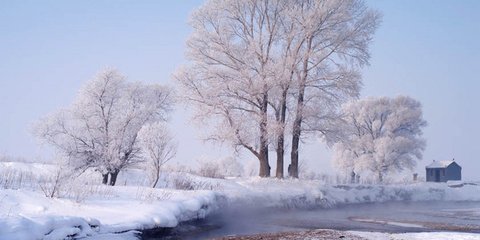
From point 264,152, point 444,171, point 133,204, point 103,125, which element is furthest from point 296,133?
point 444,171

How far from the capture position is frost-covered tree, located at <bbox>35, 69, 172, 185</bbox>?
2319 cm

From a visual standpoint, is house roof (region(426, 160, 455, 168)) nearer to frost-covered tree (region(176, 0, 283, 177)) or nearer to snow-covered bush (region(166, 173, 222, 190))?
frost-covered tree (region(176, 0, 283, 177))

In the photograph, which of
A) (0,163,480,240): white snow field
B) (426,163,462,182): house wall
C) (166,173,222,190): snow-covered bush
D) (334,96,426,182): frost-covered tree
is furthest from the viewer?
(426,163,462,182): house wall

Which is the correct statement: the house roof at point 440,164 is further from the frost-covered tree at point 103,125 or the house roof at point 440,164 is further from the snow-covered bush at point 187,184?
the snow-covered bush at point 187,184

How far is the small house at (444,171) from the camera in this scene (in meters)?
58.9

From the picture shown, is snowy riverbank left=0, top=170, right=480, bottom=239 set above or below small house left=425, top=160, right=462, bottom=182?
below

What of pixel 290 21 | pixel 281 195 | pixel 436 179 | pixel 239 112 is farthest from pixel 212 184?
pixel 436 179

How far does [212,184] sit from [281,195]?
399 centimetres

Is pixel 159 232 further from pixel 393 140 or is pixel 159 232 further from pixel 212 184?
pixel 393 140

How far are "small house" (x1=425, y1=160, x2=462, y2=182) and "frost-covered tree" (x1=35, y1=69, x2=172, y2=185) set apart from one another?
44.5m

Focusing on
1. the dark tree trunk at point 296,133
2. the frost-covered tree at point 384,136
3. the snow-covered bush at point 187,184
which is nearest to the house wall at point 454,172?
the frost-covered tree at point 384,136

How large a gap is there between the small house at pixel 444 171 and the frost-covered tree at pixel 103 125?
146ft

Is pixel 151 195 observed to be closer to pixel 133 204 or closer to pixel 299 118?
pixel 133 204

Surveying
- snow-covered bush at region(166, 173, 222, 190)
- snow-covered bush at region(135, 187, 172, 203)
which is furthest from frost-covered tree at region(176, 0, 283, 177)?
snow-covered bush at region(135, 187, 172, 203)
